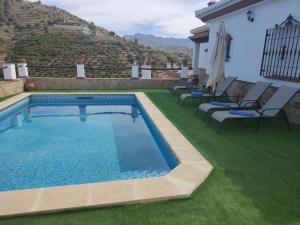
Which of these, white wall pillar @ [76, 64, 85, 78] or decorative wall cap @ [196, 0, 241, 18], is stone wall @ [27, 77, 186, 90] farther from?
decorative wall cap @ [196, 0, 241, 18]

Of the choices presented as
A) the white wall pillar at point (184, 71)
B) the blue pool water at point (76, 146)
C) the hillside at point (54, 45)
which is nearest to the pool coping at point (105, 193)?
the blue pool water at point (76, 146)

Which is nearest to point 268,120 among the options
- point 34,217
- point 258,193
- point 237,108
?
→ point 237,108

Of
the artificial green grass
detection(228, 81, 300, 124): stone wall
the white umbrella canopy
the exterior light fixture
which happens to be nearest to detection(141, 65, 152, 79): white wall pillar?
detection(228, 81, 300, 124): stone wall

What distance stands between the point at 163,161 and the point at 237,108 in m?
2.97

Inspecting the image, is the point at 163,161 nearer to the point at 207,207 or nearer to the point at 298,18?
the point at 207,207

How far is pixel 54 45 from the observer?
4919 cm

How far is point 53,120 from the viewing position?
8266mm

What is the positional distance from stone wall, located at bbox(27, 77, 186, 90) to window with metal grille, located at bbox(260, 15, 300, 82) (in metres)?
6.48

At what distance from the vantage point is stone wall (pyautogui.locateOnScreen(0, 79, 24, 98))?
10.2 metres

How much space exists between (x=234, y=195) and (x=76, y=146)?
3.93 metres

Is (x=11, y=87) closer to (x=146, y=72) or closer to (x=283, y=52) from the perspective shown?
(x=146, y=72)

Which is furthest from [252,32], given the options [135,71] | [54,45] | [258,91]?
[54,45]

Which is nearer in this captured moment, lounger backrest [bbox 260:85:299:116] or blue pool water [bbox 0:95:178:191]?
blue pool water [bbox 0:95:178:191]

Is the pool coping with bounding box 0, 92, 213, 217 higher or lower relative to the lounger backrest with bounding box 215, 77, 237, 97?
lower
